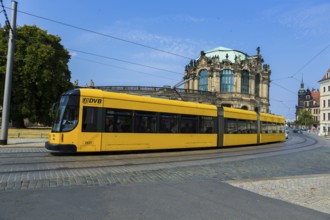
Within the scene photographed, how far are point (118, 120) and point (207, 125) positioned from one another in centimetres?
736

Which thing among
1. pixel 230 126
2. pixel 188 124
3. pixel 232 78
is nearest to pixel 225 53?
pixel 232 78

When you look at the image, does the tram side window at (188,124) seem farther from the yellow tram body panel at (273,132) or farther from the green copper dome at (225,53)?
the green copper dome at (225,53)

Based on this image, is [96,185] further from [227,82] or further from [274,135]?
[227,82]

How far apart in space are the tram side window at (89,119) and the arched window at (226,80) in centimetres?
5905

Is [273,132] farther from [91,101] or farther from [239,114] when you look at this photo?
[91,101]

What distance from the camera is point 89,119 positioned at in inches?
567

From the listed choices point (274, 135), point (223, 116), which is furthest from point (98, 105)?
point (274, 135)

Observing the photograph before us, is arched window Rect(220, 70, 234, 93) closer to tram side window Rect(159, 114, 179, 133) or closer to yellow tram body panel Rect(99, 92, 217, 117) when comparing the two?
yellow tram body panel Rect(99, 92, 217, 117)

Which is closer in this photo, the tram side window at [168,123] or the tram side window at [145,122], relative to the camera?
the tram side window at [145,122]

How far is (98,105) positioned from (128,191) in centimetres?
783

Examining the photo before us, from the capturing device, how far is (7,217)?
522 cm

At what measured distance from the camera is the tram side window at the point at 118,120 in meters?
15.0

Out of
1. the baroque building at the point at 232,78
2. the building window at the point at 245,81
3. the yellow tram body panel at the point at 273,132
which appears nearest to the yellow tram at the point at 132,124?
the yellow tram body panel at the point at 273,132

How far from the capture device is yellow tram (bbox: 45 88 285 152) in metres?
14.0
